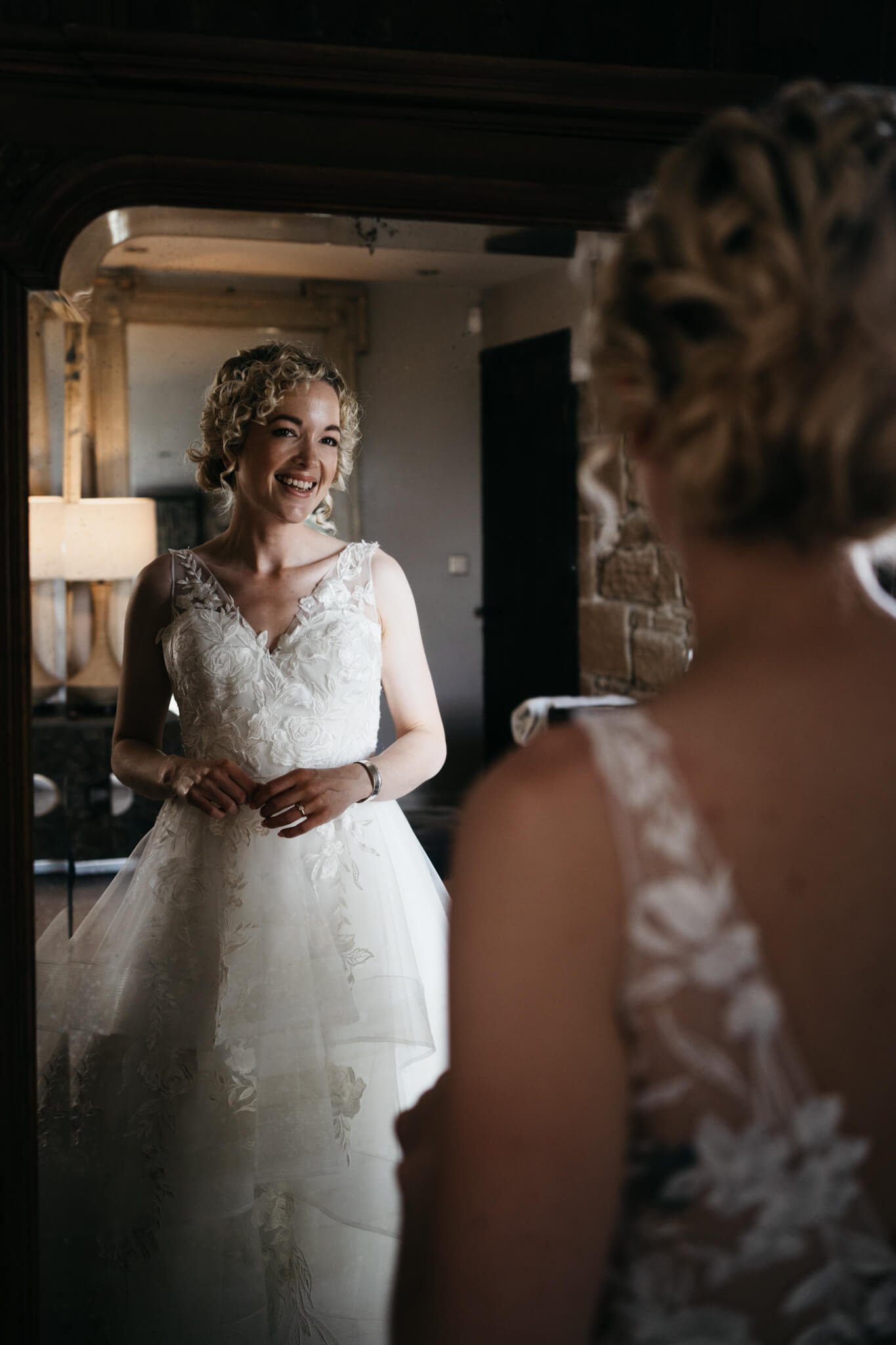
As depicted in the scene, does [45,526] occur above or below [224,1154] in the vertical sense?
above

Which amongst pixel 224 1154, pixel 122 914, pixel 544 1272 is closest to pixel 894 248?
pixel 544 1272

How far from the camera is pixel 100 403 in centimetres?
141

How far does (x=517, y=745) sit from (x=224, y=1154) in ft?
2.23

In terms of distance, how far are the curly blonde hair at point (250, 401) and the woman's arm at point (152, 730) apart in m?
0.14

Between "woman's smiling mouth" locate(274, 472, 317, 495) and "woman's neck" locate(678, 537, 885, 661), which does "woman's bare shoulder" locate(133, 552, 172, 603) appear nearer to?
"woman's smiling mouth" locate(274, 472, 317, 495)

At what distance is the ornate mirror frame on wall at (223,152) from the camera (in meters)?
1.33

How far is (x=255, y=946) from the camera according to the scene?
59.8 inches

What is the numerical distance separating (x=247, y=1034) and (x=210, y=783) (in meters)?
0.35

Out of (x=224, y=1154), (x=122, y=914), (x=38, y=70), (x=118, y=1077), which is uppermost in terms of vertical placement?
(x=38, y=70)

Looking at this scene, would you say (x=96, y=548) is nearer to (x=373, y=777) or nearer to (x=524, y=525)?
(x=373, y=777)

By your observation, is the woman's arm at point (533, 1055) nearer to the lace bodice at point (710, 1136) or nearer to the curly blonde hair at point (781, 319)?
the lace bodice at point (710, 1136)

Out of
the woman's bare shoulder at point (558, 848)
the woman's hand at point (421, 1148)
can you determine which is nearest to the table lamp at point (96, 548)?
the woman's hand at point (421, 1148)

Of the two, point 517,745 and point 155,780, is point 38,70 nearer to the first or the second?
point 155,780

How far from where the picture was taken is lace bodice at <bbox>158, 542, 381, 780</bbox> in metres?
1.48
